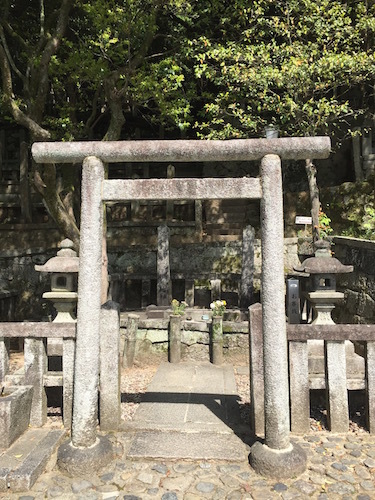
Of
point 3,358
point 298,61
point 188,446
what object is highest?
point 298,61

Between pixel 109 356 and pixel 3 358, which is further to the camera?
pixel 3 358

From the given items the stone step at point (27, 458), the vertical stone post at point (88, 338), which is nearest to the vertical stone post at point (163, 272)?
the stone step at point (27, 458)

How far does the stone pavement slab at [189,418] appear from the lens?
4.20 m

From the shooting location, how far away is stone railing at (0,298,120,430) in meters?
4.60

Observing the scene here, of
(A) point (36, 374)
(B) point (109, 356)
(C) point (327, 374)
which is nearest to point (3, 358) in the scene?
(A) point (36, 374)

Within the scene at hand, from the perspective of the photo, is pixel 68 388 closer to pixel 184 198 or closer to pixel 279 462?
pixel 279 462

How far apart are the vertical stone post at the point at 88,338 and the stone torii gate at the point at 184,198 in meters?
0.01

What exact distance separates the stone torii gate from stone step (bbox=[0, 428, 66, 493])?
207 mm

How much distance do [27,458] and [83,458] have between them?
576mm

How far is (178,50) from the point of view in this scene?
11562 millimetres

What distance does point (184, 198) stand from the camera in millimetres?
4059

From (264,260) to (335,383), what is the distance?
6.20ft

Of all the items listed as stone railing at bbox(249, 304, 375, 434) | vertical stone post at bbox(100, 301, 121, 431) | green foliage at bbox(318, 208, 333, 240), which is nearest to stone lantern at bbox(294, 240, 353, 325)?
stone railing at bbox(249, 304, 375, 434)

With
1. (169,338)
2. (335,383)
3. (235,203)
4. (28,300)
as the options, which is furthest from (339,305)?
(28,300)
